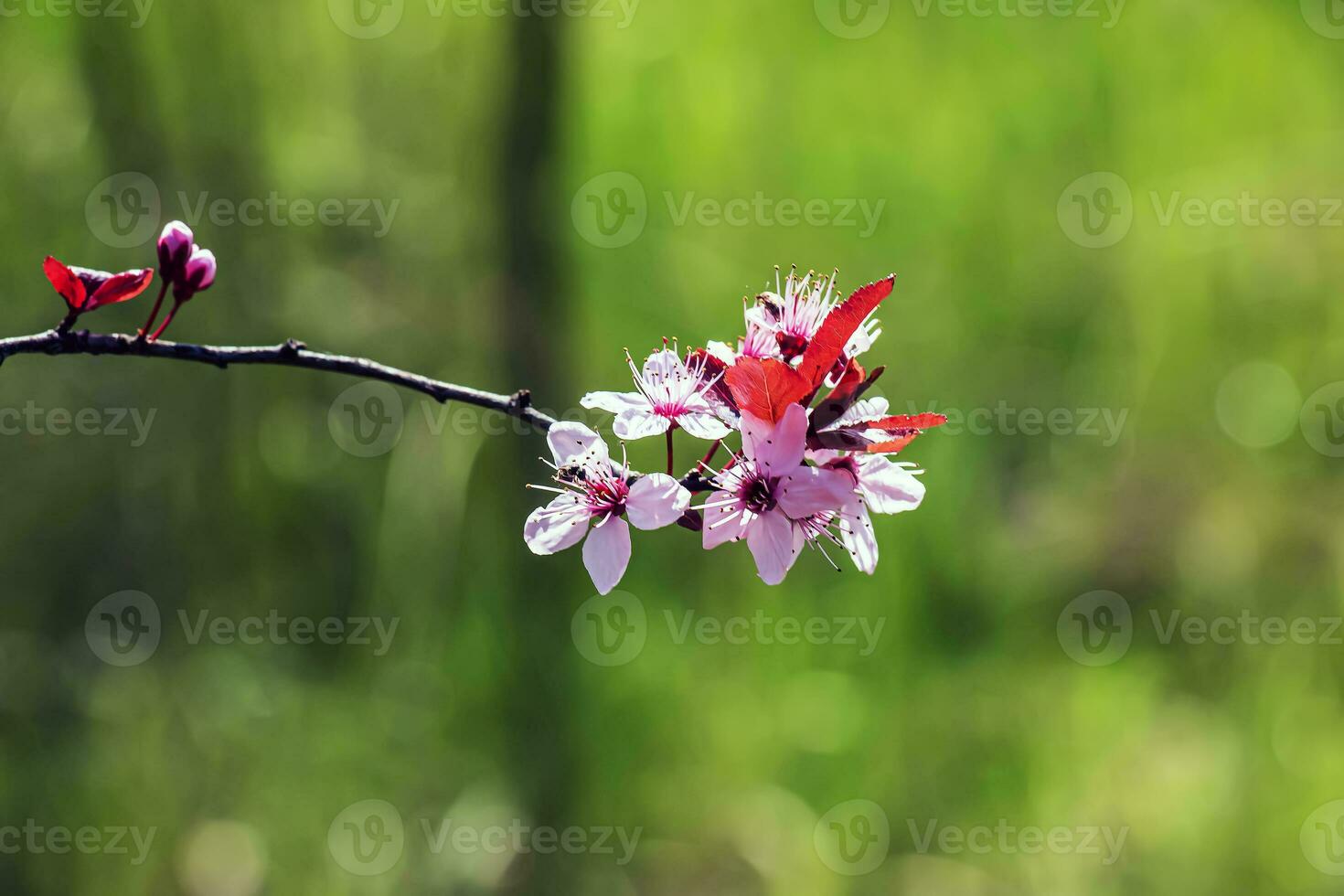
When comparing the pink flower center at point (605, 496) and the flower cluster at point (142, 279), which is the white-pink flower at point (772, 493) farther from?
the flower cluster at point (142, 279)

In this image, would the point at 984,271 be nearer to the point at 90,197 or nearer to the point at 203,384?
the point at 203,384
